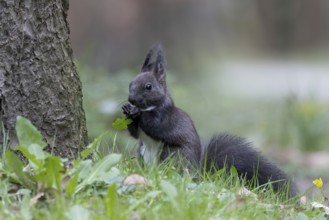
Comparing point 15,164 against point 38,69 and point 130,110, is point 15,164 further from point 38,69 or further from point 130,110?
point 130,110

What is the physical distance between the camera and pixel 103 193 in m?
3.54

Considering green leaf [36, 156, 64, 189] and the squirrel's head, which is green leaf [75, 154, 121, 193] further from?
the squirrel's head

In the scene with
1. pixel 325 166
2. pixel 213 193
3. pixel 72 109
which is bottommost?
pixel 325 166

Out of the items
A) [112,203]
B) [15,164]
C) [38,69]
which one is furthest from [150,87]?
[112,203]

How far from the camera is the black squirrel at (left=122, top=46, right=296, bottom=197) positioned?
16.1 ft

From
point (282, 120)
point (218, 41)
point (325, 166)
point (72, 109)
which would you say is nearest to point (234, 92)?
point (218, 41)

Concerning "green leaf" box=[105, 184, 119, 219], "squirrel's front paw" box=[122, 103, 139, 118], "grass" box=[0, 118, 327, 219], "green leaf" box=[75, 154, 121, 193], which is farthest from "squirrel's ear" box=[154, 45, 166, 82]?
"green leaf" box=[105, 184, 119, 219]

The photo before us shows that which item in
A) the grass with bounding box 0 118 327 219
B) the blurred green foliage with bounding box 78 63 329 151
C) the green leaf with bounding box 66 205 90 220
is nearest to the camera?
the green leaf with bounding box 66 205 90 220

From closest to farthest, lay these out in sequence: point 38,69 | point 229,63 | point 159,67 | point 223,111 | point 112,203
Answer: point 112,203 < point 38,69 < point 159,67 < point 223,111 < point 229,63

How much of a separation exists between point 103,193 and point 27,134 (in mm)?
464

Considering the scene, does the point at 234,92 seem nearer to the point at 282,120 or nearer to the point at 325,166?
the point at 282,120

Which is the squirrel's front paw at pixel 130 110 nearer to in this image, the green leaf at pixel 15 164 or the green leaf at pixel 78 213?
the green leaf at pixel 15 164

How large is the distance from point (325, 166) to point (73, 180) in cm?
579

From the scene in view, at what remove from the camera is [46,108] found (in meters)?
4.17
